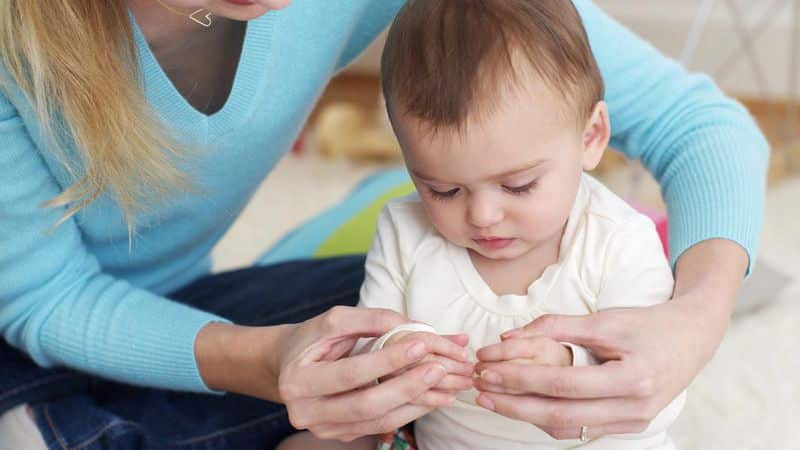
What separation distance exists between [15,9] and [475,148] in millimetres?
416

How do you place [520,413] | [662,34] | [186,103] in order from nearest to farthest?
[520,413], [186,103], [662,34]

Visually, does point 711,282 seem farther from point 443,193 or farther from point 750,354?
point 750,354

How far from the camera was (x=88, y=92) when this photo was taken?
3.06 ft

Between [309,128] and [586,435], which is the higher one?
[586,435]

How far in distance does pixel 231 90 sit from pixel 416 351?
0.41 metres

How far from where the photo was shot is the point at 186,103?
1.01 meters

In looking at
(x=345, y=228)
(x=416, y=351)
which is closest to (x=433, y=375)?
Answer: (x=416, y=351)

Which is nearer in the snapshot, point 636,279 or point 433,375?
point 433,375

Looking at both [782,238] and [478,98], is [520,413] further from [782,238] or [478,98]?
→ [782,238]

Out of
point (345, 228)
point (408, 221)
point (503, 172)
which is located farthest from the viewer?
point (345, 228)

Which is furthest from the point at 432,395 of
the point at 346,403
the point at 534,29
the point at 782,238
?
the point at 782,238

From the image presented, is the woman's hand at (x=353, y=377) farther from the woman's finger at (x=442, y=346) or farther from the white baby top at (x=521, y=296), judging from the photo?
the white baby top at (x=521, y=296)

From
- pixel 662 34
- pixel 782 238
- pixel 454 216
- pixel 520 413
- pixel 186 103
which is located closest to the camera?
pixel 520 413

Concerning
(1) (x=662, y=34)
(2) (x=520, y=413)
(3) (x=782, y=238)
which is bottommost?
(3) (x=782, y=238)
